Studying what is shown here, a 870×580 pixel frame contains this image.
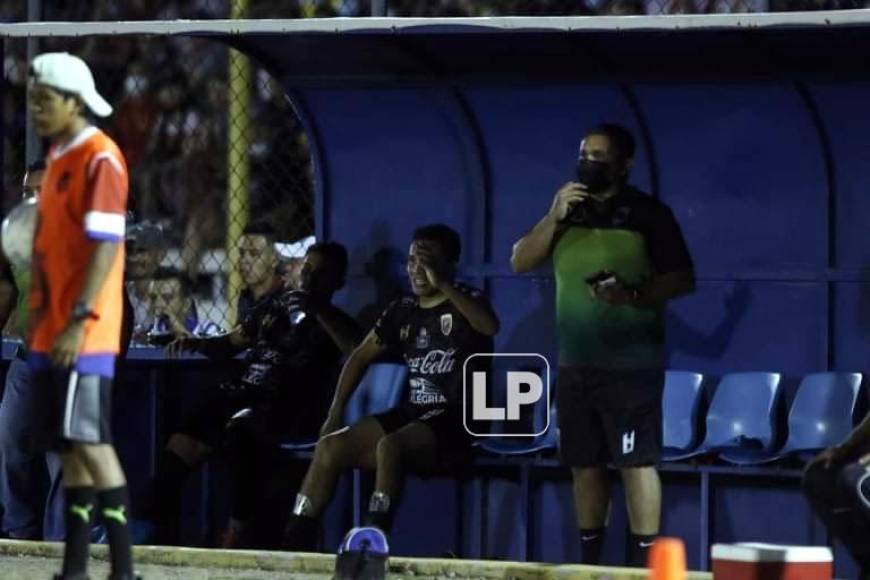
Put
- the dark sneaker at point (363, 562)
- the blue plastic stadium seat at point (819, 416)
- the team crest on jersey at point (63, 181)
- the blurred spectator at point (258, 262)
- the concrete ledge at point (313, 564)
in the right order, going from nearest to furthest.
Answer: the team crest on jersey at point (63, 181)
the dark sneaker at point (363, 562)
the concrete ledge at point (313, 564)
the blue plastic stadium seat at point (819, 416)
the blurred spectator at point (258, 262)

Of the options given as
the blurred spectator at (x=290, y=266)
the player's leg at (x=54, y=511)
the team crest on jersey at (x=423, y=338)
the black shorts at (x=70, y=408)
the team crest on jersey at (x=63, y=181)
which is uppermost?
the blurred spectator at (x=290, y=266)

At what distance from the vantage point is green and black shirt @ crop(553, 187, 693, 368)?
410 inches

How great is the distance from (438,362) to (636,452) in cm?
102

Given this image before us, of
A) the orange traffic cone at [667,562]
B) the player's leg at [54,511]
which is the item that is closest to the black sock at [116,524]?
the orange traffic cone at [667,562]

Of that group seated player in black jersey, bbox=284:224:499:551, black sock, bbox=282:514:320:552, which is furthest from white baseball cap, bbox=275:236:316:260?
black sock, bbox=282:514:320:552

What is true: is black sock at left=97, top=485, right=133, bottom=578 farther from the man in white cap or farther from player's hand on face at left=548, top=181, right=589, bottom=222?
player's hand on face at left=548, top=181, right=589, bottom=222

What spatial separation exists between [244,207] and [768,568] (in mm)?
8019

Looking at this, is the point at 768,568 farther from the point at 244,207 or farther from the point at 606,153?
the point at 244,207

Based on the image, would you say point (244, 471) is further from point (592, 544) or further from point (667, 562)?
point (667, 562)

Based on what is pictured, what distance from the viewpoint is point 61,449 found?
854 cm

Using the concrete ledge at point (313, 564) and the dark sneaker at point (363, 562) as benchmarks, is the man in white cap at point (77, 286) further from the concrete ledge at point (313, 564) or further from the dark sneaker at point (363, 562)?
the concrete ledge at point (313, 564)

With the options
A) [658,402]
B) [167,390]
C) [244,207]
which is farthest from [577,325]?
[244,207]

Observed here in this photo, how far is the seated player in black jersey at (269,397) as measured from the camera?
11500 millimetres

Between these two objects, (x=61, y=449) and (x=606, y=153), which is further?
(x=606, y=153)
